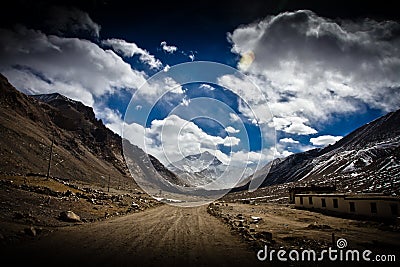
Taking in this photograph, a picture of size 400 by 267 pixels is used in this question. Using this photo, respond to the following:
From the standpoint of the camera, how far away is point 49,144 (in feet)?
393

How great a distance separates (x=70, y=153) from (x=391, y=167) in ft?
566

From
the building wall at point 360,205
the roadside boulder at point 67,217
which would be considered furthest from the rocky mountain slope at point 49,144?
the building wall at point 360,205

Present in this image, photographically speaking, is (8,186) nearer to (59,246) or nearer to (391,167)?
(59,246)

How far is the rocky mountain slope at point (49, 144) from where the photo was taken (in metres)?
88.2

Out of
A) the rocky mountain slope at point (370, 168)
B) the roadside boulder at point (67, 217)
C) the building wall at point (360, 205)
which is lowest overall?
the building wall at point (360, 205)

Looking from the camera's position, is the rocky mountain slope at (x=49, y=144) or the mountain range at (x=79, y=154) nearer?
the rocky mountain slope at (x=49, y=144)

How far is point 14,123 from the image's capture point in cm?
11100

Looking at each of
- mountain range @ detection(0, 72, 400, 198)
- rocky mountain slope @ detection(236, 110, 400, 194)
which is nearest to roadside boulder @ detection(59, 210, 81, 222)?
mountain range @ detection(0, 72, 400, 198)

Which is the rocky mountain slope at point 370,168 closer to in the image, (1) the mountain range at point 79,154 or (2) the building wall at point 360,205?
(1) the mountain range at point 79,154

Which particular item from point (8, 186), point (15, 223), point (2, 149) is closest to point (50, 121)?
point (2, 149)

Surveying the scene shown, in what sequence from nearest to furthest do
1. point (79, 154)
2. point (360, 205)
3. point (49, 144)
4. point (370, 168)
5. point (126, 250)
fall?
point (126, 250), point (360, 205), point (49, 144), point (370, 168), point (79, 154)

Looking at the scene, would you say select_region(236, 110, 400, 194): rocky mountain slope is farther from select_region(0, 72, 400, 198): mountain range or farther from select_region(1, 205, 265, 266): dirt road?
select_region(1, 205, 265, 266): dirt road

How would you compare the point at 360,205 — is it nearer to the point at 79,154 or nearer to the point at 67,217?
the point at 67,217

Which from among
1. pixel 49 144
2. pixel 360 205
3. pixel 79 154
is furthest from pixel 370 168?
pixel 49 144
